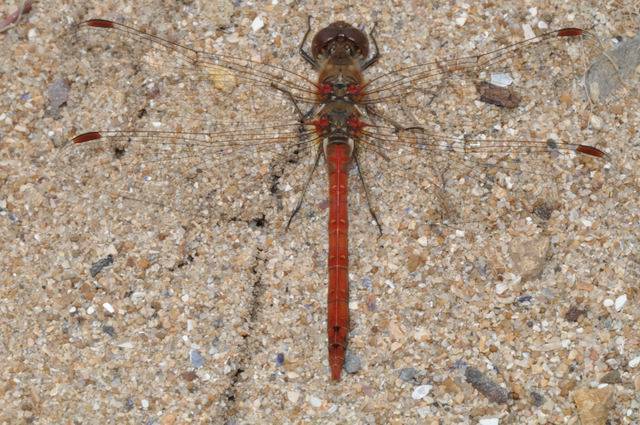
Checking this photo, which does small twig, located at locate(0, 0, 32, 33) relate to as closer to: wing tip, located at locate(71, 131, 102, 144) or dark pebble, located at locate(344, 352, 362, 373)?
wing tip, located at locate(71, 131, 102, 144)

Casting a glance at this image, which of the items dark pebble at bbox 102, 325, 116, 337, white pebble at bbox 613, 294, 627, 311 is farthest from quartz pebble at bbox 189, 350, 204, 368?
white pebble at bbox 613, 294, 627, 311

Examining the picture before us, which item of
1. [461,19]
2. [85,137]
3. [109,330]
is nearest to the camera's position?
[109,330]

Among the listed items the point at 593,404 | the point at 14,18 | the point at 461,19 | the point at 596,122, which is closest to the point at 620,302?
the point at 593,404

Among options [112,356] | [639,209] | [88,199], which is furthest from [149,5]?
[639,209]

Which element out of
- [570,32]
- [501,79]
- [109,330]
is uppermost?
[570,32]

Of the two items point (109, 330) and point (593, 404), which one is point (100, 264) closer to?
point (109, 330)

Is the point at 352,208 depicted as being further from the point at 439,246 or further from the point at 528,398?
the point at 528,398

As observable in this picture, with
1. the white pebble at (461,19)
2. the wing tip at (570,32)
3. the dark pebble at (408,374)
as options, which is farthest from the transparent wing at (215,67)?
the dark pebble at (408,374)
